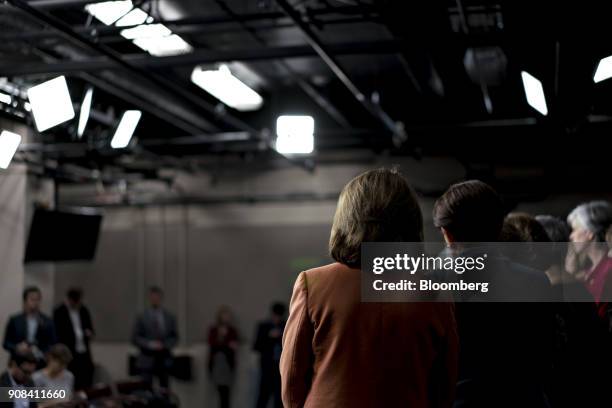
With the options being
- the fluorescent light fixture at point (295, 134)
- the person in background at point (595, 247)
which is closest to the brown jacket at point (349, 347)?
the person in background at point (595, 247)

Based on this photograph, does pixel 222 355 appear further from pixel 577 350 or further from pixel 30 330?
pixel 577 350

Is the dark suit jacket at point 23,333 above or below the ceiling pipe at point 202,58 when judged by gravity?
below

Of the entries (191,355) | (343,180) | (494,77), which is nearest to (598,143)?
(494,77)

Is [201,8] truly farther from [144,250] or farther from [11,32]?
[144,250]

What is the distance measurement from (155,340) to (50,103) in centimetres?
605

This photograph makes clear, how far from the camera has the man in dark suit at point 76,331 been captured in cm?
855

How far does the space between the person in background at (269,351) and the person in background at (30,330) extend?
2947mm

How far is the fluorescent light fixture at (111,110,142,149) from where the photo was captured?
5902 mm

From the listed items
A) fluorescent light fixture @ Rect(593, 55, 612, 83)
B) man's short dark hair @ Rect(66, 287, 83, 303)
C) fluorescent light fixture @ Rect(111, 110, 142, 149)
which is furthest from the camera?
man's short dark hair @ Rect(66, 287, 83, 303)

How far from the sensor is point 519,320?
191 cm

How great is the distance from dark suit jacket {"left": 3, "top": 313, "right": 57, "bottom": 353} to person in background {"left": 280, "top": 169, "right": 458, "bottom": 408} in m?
4.95

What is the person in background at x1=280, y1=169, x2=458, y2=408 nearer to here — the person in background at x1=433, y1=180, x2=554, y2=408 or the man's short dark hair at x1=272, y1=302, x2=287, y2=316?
the person in background at x1=433, y1=180, x2=554, y2=408

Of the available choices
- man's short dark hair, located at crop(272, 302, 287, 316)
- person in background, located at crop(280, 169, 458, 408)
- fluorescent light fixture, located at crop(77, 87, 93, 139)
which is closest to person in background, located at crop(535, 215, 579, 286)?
person in background, located at crop(280, 169, 458, 408)

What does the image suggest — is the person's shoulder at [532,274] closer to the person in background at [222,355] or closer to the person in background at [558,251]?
the person in background at [558,251]
